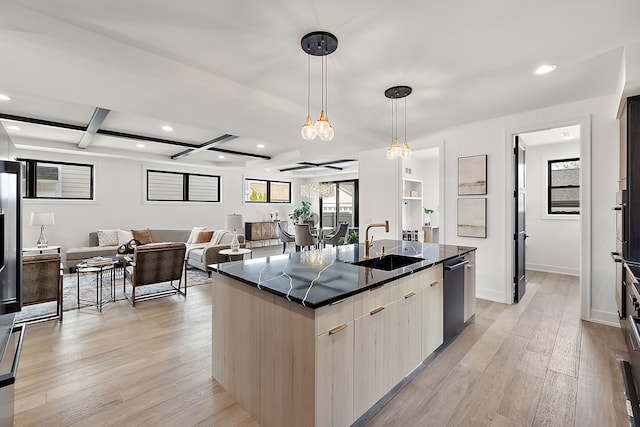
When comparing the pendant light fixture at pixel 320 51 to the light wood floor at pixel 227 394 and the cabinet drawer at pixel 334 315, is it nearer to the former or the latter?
the cabinet drawer at pixel 334 315

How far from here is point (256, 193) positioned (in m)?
10.1

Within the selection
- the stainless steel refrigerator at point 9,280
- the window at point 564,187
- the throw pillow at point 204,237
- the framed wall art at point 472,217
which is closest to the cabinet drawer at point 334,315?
the stainless steel refrigerator at point 9,280

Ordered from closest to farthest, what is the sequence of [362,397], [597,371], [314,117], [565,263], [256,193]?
[362,397] < [597,371] < [314,117] < [565,263] < [256,193]

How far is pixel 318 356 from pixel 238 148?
5.88 m

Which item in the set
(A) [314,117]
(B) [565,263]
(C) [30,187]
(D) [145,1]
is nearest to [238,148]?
(A) [314,117]

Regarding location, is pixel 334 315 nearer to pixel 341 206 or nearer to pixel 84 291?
pixel 84 291

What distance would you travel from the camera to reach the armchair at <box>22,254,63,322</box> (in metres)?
3.27

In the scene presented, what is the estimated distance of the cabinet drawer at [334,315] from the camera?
1.50 m

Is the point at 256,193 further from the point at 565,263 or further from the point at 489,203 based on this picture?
the point at 565,263

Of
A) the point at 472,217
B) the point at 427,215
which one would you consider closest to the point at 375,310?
the point at 472,217

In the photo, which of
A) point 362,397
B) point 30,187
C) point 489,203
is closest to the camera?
point 362,397

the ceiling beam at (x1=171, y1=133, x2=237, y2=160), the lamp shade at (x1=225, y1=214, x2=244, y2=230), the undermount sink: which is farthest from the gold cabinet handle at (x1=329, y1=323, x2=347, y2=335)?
the lamp shade at (x1=225, y1=214, x2=244, y2=230)

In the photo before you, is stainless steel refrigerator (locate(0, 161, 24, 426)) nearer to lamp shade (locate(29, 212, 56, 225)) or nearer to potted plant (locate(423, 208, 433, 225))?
lamp shade (locate(29, 212, 56, 225))

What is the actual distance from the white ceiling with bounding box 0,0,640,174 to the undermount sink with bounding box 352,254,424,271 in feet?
5.75
